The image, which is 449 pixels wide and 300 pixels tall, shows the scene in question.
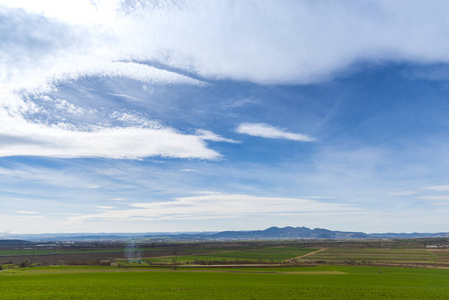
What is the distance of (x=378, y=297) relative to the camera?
162 feet

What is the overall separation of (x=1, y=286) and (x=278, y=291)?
56684 millimetres

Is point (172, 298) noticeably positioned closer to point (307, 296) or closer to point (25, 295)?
point (307, 296)

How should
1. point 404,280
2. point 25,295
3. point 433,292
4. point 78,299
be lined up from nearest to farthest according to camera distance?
point 78,299 < point 25,295 < point 433,292 < point 404,280

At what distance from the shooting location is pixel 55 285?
60938mm

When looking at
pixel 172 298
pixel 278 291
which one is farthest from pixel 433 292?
pixel 172 298

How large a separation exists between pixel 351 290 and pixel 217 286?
25.4 metres

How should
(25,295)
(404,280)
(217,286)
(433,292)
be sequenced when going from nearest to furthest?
1. (25,295)
2. (433,292)
3. (217,286)
4. (404,280)

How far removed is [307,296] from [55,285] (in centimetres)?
5019

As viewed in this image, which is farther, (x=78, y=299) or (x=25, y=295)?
(x=25, y=295)

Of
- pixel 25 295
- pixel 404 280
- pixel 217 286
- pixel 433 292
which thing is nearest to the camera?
pixel 25 295

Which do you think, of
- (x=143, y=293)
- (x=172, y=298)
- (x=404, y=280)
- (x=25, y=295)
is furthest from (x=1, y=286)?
(x=404, y=280)

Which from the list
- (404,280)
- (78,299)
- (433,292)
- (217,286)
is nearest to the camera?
(78,299)

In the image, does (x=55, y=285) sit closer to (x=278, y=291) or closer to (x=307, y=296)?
(x=278, y=291)

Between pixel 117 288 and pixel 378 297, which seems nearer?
pixel 378 297
